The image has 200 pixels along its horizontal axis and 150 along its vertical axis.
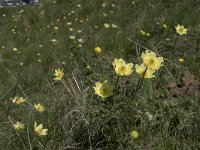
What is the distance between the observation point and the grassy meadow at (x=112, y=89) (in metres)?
2.75

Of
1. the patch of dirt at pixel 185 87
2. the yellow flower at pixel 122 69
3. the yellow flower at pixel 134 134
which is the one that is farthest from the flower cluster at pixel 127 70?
the patch of dirt at pixel 185 87

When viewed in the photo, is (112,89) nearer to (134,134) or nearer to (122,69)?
(122,69)

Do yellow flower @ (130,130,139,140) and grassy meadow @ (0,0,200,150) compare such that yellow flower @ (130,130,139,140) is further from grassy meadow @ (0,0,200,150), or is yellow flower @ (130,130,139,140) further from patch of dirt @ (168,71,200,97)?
patch of dirt @ (168,71,200,97)

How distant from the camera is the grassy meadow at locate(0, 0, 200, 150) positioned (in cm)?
275

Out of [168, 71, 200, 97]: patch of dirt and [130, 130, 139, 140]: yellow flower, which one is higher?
[130, 130, 139, 140]: yellow flower

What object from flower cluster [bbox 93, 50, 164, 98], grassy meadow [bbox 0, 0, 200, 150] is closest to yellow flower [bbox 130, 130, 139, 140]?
grassy meadow [bbox 0, 0, 200, 150]

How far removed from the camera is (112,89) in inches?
106

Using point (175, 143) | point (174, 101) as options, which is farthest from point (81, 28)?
point (175, 143)

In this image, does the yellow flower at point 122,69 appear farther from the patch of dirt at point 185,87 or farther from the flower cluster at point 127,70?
the patch of dirt at point 185,87

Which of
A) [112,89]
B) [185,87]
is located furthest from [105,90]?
[185,87]

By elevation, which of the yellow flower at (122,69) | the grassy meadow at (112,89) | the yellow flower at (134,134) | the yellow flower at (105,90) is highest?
the yellow flower at (122,69)

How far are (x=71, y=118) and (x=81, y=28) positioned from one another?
14.5ft

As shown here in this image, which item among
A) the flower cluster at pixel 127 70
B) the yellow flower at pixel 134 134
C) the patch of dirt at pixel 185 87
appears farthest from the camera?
the patch of dirt at pixel 185 87

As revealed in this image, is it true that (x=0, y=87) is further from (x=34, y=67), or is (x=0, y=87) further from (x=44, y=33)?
(x=44, y=33)
